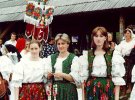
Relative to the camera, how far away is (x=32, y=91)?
614cm

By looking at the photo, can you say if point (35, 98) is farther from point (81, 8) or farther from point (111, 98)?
point (81, 8)

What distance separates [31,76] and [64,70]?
1.48 feet

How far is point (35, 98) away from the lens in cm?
620

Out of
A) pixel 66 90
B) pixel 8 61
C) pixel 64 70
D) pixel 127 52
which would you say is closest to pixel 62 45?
pixel 64 70

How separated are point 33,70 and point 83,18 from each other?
32.2 feet

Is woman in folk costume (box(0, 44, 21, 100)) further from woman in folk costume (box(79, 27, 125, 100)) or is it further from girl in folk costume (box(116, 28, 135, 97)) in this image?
girl in folk costume (box(116, 28, 135, 97))

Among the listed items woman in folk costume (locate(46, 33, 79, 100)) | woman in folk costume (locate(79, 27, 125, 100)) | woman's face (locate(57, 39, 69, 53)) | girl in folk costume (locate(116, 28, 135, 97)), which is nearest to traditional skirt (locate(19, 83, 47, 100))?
woman in folk costume (locate(46, 33, 79, 100))

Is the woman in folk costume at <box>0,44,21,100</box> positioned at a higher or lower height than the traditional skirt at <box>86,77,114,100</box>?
higher

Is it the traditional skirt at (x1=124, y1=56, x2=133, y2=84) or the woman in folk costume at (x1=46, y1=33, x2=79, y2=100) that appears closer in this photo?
the woman in folk costume at (x1=46, y1=33, x2=79, y2=100)

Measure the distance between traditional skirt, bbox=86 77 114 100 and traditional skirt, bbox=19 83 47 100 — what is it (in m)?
0.76

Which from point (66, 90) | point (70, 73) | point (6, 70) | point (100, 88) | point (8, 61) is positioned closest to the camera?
point (100, 88)

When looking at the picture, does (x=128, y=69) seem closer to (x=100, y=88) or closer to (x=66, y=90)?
(x=66, y=90)

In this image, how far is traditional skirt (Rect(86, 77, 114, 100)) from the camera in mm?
5551

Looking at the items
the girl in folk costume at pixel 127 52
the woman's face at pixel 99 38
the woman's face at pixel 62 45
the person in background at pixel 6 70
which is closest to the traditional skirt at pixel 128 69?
the girl in folk costume at pixel 127 52
